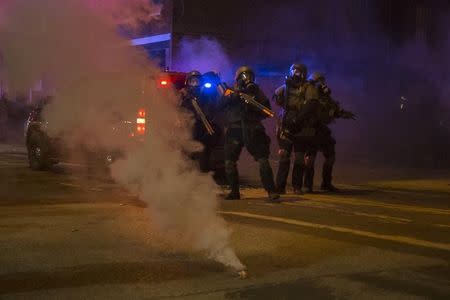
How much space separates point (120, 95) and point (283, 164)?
4042 millimetres

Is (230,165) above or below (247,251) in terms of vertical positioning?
above

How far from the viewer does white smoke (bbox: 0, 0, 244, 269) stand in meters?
6.59

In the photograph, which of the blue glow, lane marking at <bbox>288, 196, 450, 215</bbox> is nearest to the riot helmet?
the blue glow

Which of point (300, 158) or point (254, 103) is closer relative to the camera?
point (254, 103)

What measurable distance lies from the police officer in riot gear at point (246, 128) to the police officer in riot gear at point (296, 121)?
0.90 meters

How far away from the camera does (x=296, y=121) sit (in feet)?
36.1

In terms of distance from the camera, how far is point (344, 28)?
19.5 meters

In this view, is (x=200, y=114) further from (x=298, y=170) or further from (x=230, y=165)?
(x=298, y=170)

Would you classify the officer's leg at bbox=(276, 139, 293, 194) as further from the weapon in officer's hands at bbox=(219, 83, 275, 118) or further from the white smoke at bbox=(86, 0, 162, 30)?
the white smoke at bbox=(86, 0, 162, 30)

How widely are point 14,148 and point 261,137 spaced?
14.3 m

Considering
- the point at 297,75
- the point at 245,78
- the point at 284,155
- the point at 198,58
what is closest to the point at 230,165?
the point at 284,155

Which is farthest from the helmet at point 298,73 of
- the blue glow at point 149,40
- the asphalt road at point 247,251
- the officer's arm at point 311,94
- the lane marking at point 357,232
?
the lane marking at point 357,232

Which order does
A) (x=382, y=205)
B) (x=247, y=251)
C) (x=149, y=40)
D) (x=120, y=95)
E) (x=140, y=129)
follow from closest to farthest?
1. (x=247, y=251)
2. (x=140, y=129)
3. (x=120, y=95)
4. (x=149, y=40)
5. (x=382, y=205)

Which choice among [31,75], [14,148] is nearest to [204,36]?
[14,148]
